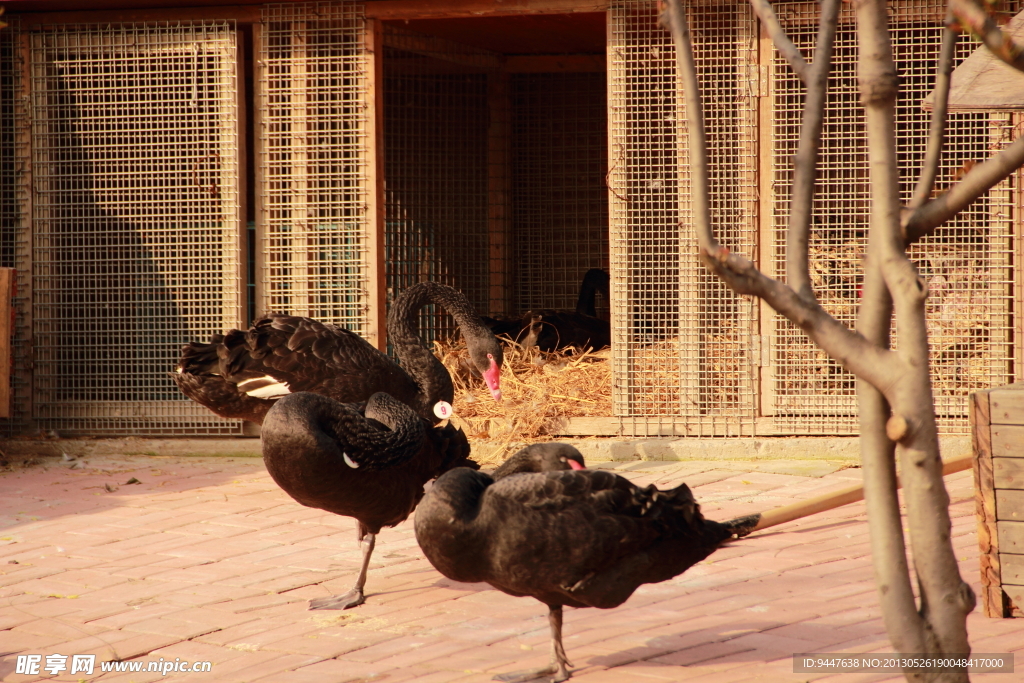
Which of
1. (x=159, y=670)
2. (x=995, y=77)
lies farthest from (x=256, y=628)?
(x=995, y=77)

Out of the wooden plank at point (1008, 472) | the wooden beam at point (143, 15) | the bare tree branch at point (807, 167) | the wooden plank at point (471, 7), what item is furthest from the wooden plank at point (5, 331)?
the bare tree branch at point (807, 167)

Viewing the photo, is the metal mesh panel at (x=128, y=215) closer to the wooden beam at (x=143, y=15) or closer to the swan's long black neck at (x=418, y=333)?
the wooden beam at (x=143, y=15)

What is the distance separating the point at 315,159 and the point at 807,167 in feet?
20.7

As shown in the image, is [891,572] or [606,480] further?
[606,480]

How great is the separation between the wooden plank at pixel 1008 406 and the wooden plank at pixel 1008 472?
143 mm

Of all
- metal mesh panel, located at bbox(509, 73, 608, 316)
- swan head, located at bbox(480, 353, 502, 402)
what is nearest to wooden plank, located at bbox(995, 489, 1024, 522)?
swan head, located at bbox(480, 353, 502, 402)

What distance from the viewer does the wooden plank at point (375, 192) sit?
26.1 ft

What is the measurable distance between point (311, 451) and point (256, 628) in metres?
0.74

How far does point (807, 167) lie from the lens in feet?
7.16

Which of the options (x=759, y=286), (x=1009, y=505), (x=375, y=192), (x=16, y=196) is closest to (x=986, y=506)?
(x=1009, y=505)

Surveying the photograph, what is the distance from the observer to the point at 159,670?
3826 millimetres

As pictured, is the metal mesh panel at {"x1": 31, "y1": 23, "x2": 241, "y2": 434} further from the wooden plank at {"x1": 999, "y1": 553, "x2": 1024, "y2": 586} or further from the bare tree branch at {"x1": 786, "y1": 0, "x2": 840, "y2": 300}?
the bare tree branch at {"x1": 786, "y1": 0, "x2": 840, "y2": 300}

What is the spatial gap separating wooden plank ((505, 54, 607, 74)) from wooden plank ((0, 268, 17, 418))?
5088mm

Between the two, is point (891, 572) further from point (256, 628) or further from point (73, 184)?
point (73, 184)
